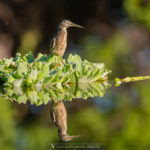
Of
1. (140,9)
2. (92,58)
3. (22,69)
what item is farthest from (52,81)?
(140,9)

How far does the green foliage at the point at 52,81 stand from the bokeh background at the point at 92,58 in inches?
2.0

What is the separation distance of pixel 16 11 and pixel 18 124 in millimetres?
2781

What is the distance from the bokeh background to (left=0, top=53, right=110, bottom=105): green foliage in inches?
2.0

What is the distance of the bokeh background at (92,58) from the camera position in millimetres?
1028

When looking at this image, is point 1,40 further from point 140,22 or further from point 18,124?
point 18,124

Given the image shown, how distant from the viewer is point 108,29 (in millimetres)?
3824

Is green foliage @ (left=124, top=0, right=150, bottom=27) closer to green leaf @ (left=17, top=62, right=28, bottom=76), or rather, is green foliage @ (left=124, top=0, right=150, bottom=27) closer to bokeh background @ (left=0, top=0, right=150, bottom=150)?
bokeh background @ (left=0, top=0, right=150, bottom=150)

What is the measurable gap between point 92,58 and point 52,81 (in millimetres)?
1264

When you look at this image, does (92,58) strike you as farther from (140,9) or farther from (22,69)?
(22,69)

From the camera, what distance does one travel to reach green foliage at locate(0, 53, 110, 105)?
1388 millimetres

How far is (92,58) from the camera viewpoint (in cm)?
271

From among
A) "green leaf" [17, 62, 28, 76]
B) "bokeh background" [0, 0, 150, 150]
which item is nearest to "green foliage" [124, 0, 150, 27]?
"bokeh background" [0, 0, 150, 150]

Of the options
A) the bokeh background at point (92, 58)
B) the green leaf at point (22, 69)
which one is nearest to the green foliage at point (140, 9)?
the bokeh background at point (92, 58)

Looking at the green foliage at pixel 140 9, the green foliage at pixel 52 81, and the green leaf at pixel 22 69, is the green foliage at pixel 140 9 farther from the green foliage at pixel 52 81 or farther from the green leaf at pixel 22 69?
the green leaf at pixel 22 69
